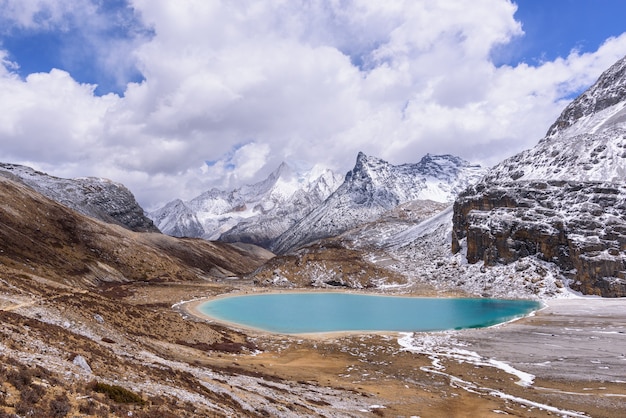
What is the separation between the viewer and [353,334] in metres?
68.3

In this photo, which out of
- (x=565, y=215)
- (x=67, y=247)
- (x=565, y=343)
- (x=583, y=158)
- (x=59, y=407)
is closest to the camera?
(x=59, y=407)

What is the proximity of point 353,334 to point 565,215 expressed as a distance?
9849 centimetres

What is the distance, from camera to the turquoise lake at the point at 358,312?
79125 millimetres

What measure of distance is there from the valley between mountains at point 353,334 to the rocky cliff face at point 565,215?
49 centimetres

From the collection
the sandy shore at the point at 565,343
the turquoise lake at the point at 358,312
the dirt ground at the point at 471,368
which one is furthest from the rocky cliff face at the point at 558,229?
the dirt ground at the point at 471,368

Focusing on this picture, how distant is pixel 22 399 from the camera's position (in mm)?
15086

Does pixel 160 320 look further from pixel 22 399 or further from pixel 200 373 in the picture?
pixel 22 399

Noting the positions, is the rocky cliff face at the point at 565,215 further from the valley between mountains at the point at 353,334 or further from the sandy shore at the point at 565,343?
the sandy shore at the point at 565,343

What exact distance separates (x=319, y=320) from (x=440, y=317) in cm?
2684

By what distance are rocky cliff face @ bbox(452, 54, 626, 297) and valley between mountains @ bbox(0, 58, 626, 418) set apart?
0.49 metres

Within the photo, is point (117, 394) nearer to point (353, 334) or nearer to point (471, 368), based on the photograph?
point (471, 368)

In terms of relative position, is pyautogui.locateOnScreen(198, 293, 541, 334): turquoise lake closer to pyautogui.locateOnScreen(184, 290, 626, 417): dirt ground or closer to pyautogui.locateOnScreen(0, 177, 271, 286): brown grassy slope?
pyautogui.locateOnScreen(184, 290, 626, 417): dirt ground

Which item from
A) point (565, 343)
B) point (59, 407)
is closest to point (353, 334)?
point (565, 343)

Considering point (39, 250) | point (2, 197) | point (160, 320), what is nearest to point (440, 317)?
point (160, 320)
